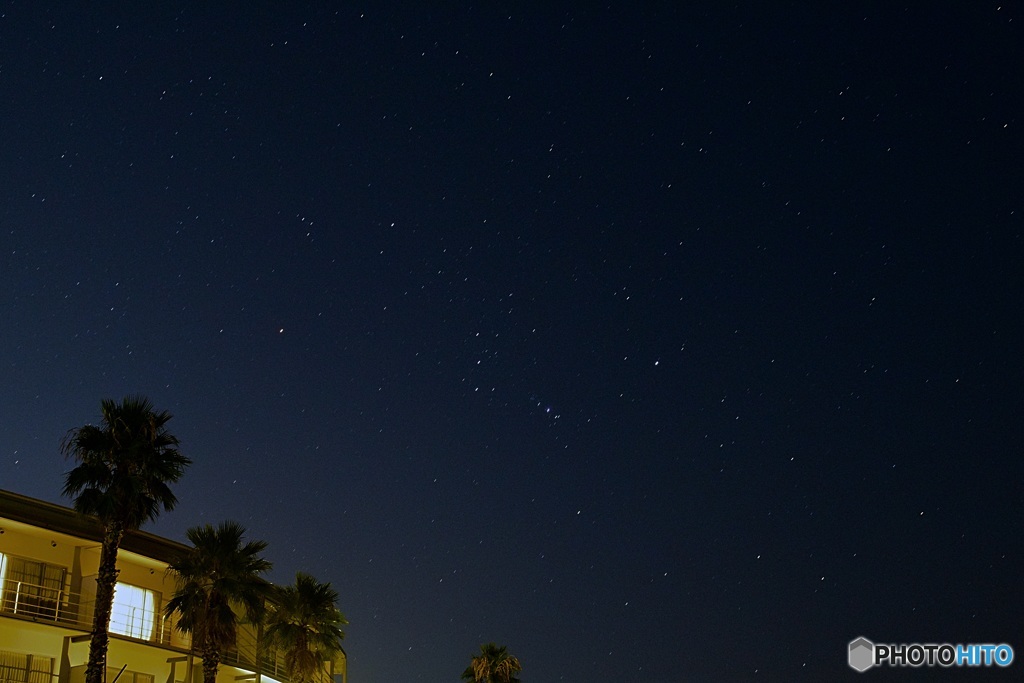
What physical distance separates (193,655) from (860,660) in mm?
28890

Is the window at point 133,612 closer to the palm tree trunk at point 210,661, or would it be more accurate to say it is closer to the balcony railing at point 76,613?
the balcony railing at point 76,613

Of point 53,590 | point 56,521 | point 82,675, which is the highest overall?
point 56,521

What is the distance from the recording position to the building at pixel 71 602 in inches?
1210

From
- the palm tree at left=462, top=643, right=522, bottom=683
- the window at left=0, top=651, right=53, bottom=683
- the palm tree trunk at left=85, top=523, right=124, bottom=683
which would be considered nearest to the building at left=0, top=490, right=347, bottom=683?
the window at left=0, top=651, right=53, bottom=683

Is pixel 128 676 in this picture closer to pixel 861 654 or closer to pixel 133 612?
pixel 133 612

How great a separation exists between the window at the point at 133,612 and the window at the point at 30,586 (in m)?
2.52

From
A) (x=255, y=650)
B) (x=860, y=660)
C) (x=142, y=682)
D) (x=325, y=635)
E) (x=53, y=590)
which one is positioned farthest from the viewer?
(x=860, y=660)

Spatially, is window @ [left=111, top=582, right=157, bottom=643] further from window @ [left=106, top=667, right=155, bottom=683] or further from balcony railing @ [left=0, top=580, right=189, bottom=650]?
window @ [left=106, top=667, right=155, bottom=683]

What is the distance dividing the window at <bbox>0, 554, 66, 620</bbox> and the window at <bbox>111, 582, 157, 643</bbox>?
2520mm

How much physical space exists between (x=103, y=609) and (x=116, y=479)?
137 inches

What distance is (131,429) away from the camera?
29.8 meters

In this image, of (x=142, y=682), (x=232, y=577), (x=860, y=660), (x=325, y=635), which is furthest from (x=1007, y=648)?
(x=142, y=682)

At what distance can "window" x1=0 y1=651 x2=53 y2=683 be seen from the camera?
30000 mm

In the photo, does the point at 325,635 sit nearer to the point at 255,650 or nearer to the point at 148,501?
the point at 255,650
